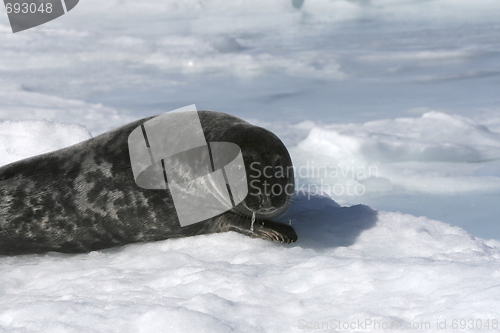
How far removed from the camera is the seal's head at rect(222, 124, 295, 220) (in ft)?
13.6

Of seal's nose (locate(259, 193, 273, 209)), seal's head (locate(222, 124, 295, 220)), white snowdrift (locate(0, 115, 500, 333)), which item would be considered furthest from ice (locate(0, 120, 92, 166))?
seal's nose (locate(259, 193, 273, 209))

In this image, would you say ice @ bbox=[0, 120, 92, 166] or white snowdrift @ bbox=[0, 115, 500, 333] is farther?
ice @ bbox=[0, 120, 92, 166]

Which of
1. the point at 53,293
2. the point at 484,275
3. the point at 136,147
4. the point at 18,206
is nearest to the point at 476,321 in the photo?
the point at 484,275

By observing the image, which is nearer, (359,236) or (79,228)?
(359,236)

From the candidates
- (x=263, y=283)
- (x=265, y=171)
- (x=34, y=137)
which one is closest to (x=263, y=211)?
(x=265, y=171)

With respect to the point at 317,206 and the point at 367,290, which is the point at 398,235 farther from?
the point at 367,290

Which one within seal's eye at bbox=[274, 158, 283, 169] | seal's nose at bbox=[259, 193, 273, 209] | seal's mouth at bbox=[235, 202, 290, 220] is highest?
seal's eye at bbox=[274, 158, 283, 169]

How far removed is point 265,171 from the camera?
416 cm

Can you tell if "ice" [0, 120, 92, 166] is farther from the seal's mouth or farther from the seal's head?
the seal's head

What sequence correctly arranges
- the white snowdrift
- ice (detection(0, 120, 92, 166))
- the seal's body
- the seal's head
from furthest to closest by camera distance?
ice (detection(0, 120, 92, 166)) < the seal's body < the seal's head < the white snowdrift

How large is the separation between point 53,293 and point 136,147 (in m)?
1.66

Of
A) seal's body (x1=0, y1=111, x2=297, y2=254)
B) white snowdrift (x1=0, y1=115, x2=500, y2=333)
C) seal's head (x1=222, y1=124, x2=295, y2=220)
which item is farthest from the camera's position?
seal's body (x1=0, y1=111, x2=297, y2=254)

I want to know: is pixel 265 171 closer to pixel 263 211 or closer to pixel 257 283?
Answer: pixel 263 211

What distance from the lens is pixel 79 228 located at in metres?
4.75
